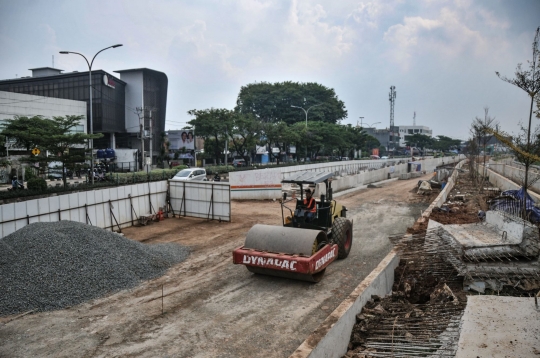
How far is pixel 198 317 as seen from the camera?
8.13m

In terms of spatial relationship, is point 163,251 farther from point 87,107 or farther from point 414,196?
point 87,107

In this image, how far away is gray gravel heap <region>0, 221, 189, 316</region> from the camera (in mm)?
8789

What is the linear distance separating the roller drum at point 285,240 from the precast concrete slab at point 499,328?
359 cm

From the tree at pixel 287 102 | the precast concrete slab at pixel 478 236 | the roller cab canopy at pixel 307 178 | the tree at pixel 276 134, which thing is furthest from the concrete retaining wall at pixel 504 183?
the tree at pixel 287 102

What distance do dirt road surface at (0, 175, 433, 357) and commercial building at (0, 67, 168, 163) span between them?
1805 inches

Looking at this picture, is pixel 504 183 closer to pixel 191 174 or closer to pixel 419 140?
pixel 191 174

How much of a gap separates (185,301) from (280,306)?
6.99 feet

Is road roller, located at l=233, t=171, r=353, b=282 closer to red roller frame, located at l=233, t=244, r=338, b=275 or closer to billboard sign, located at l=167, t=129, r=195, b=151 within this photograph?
red roller frame, located at l=233, t=244, r=338, b=275

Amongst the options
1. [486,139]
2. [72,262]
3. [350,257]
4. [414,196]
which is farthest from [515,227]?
[486,139]

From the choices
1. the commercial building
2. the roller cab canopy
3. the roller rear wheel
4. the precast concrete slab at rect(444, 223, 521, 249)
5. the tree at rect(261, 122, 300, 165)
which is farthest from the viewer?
the commercial building

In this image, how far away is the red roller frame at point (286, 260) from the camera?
9.08 metres

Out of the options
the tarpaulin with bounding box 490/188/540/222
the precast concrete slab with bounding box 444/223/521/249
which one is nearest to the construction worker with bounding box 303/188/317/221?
the precast concrete slab with bounding box 444/223/521/249

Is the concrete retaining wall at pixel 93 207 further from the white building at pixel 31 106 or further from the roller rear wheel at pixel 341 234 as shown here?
the white building at pixel 31 106

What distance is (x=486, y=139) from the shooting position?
110 feet
